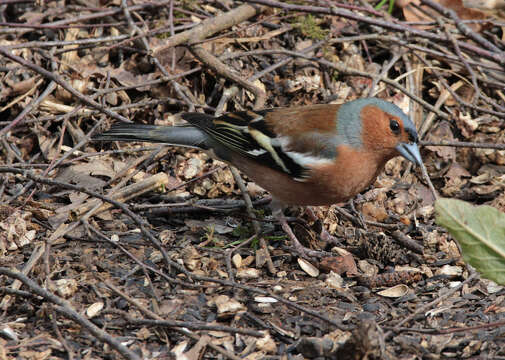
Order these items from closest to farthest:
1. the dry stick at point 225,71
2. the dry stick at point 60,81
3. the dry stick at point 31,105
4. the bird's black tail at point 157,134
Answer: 1. the dry stick at point 60,81
2. the bird's black tail at point 157,134
3. the dry stick at point 31,105
4. the dry stick at point 225,71

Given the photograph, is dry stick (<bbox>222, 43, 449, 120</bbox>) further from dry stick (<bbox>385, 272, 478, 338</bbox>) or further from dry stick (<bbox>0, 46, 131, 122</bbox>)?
dry stick (<bbox>385, 272, 478, 338</bbox>)

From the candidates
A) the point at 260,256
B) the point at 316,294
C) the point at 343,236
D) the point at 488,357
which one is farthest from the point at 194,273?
the point at 488,357

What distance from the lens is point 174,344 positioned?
3270 millimetres

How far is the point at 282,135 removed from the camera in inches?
169

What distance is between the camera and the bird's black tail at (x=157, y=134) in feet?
14.6

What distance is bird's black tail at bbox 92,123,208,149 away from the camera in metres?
4.45

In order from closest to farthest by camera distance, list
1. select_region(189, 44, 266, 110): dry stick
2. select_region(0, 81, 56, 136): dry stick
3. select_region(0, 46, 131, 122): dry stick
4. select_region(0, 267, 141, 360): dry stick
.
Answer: select_region(0, 267, 141, 360): dry stick
select_region(0, 46, 131, 122): dry stick
select_region(0, 81, 56, 136): dry stick
select_region(189, 44, 266, 110): dry stick

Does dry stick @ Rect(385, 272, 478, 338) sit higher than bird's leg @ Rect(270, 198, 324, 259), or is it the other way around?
dry stick @ Rect(385, 272, 478, 338)

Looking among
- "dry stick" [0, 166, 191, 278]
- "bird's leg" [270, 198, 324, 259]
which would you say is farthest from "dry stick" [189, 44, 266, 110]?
"dry stick" [0, 166, 191, 278]

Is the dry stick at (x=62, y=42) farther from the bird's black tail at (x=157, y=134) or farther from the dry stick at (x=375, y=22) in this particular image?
the dry stick at (x=375, y=22)

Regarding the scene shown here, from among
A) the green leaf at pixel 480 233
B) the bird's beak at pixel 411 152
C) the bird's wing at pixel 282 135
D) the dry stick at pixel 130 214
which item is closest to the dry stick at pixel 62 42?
the dry stick at pixel 130 214

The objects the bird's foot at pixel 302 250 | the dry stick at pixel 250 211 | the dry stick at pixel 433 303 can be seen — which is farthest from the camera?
the bird's foot at pixel 302 250

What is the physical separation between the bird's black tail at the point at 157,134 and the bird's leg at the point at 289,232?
0.67m

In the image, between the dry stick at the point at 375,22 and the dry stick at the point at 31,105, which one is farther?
the dry stick at the point at 375,22
